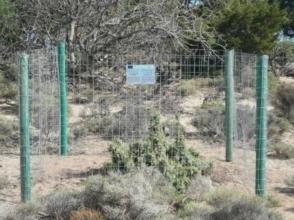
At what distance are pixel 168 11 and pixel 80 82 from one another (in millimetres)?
3076

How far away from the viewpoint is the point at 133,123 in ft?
39.6

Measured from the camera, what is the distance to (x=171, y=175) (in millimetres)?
8172

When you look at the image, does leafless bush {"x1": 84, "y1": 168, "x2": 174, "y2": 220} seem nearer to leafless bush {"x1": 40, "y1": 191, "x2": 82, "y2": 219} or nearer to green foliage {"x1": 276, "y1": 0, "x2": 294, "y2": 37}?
leafless bush {"x1": 40, "y1": 191, "x2": 82, "y2": 219}

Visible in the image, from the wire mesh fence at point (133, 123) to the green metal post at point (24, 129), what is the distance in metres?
0.69

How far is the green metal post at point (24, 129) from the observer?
24.8 feet

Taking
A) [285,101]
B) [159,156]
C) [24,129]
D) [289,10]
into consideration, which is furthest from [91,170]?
[289,10]

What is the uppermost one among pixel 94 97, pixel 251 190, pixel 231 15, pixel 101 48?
pixel 231 15

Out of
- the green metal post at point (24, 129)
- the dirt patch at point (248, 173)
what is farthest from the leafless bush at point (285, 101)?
the green metal post at point (24, 129)

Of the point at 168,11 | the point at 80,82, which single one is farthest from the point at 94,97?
the point at 168,11

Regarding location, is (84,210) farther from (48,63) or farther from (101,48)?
(101,48)

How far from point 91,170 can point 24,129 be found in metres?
2.08

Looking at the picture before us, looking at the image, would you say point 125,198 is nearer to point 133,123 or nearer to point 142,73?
point 142,73

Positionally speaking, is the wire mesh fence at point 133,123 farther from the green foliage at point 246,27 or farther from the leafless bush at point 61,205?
the green foliage at point 246,27

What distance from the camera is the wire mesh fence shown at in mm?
8602
